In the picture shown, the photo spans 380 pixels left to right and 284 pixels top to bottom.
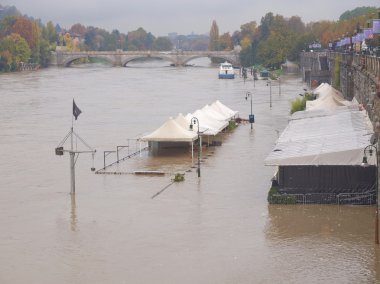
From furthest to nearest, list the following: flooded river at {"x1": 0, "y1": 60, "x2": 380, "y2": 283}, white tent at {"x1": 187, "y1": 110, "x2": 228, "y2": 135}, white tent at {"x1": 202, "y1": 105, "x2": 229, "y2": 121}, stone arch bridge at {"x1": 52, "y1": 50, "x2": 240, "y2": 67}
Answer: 1. stone arch bridge at {"x1": 52, "y1": 50, "x2": 240, "y2": 67}
2. white tent at {"x1": 202, "y1": 105, "x2": 229, "y2": 121}
3. white tent at {"x1": 187, "y1": 110, "x2": 228, "y2": 135}
4. flooded river at {"x1": 0, "y1": 60, "x2": 380, "y2": 283}

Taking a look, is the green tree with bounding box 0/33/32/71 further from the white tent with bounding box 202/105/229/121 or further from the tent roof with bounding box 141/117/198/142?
the tent roof with bounding box 141/117/198/142

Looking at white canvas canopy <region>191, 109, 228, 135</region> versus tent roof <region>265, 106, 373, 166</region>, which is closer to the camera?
tent roof <region>265, 106, 373, 166</region>

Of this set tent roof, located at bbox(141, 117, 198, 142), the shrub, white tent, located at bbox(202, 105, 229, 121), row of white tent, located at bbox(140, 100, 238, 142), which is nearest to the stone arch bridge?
white tent, located at bbox(202, 105, 229, 121)

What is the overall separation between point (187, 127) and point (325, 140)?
12310mm

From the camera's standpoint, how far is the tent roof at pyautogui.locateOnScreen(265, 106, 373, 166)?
2806cm

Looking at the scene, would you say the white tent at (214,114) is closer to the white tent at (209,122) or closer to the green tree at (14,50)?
the white tent at (209,122)

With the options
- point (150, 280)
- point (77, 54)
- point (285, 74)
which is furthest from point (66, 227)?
point (77, 54)

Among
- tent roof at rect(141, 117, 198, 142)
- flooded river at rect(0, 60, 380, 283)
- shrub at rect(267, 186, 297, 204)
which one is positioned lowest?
flooded river at rect(0, 60, 380, 283)

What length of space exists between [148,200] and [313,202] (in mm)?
5980

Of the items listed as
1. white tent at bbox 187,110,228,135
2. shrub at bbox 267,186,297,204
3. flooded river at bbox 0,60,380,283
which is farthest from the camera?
white tent at bbox 187,110,228,135

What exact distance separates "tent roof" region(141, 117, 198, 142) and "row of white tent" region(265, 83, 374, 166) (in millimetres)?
4903

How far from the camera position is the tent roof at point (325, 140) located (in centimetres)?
2806

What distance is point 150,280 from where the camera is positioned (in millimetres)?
21031

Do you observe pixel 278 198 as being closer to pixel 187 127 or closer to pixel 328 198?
pixel 328 198
